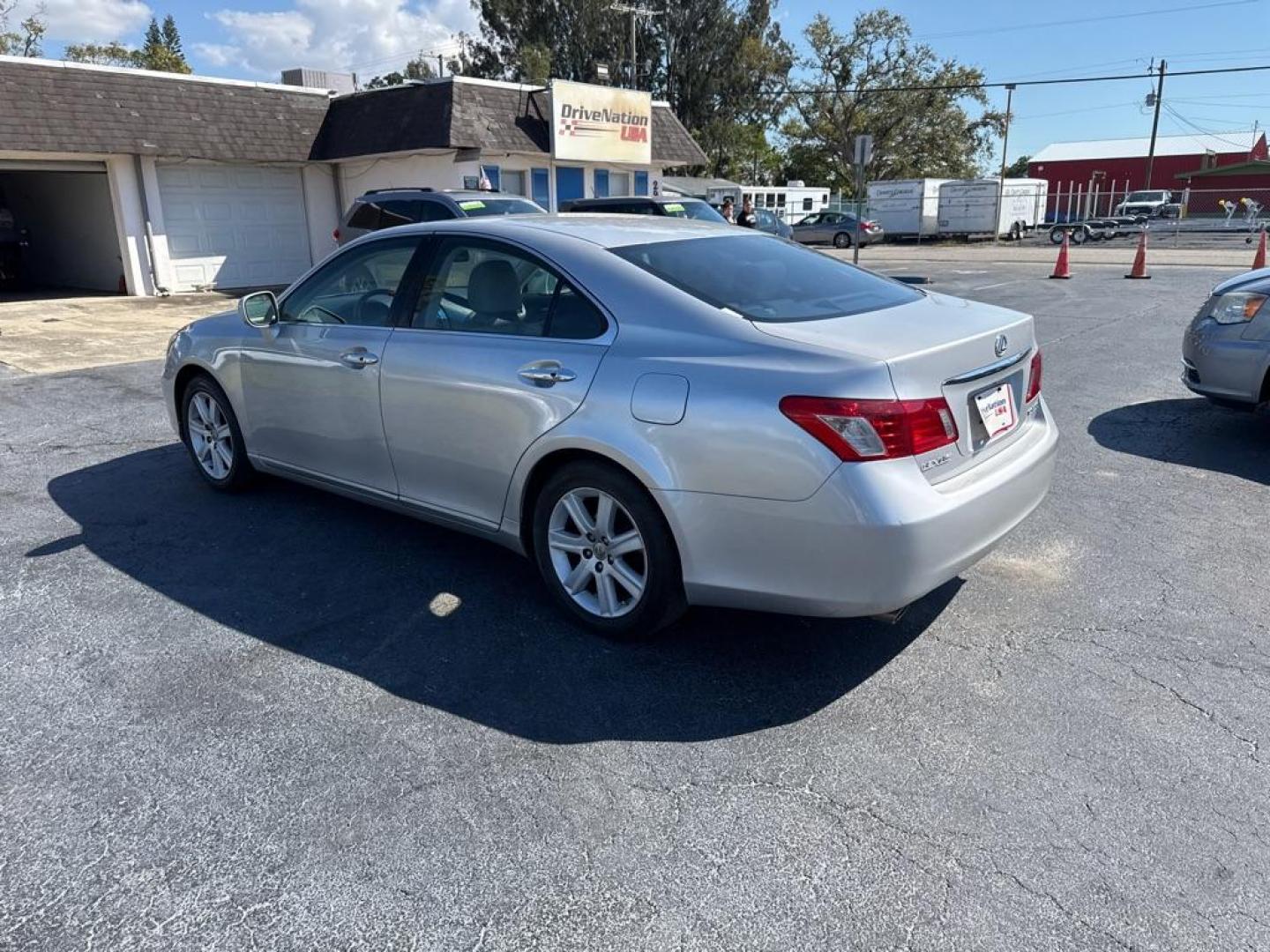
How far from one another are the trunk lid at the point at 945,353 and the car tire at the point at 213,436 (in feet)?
11.1

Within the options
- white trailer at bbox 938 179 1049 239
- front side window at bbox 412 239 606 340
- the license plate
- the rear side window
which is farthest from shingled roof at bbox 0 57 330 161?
white trailer at bbox 938 179 1049 239

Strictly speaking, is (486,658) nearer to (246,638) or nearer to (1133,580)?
(246,638)

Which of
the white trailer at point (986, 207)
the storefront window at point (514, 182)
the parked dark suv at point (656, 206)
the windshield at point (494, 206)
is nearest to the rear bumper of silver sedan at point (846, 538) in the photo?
the windshield at point (494, 206)

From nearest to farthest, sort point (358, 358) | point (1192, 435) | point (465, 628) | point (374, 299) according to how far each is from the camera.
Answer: point (465, 628) < point (358, 358) < point (374, 299) < point (1192, 435)

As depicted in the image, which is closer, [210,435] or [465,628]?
[465,628]

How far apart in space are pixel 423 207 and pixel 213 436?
7.59 m

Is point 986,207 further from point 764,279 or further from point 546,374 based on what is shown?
point 546,374

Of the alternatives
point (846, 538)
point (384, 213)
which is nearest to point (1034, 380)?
point (846, 538)

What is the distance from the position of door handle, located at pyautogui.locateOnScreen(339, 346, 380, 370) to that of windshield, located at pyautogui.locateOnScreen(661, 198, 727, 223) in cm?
1164

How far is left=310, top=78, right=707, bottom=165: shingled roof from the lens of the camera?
18.5 m

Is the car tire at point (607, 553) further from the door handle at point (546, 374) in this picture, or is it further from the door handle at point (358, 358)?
the door handle at point (358, 358)

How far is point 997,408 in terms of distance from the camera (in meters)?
3.40

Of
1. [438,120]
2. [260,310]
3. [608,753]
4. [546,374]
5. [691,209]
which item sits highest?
[438,120]

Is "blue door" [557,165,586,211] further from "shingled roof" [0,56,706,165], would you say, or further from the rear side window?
the rear side window
